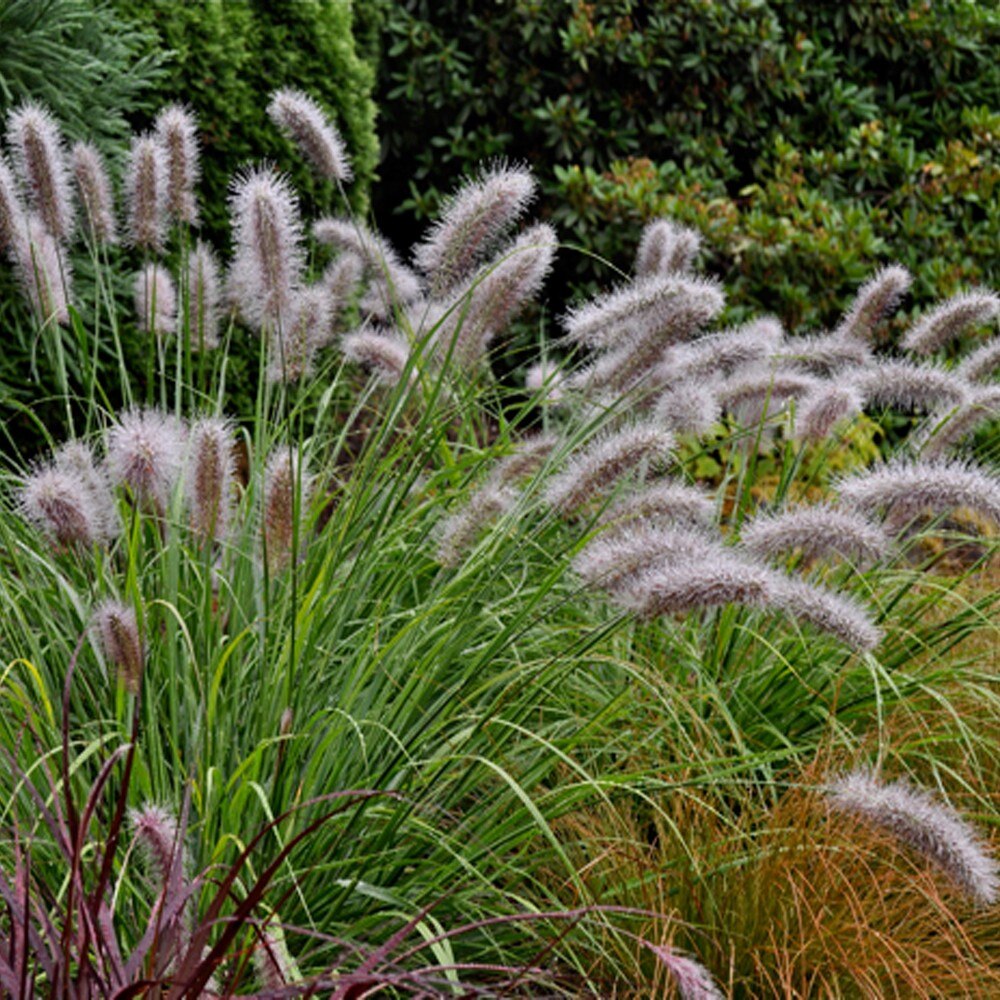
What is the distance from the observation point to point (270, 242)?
128 inches

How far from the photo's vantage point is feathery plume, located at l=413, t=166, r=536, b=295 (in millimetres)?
3404

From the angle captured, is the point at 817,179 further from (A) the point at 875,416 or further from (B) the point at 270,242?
(B) the point at 270,242

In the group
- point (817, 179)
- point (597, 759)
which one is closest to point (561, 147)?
point (817, 179)

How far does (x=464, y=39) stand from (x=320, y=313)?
475 centimetres

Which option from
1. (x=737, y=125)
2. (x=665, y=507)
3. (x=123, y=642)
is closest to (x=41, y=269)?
(x=123, y=642)

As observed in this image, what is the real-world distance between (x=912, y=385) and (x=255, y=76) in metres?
3.08

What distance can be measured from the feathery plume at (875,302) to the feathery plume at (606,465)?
1125 mm

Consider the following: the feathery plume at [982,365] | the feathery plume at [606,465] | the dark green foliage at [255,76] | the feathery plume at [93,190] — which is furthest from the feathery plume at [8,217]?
the feathery plume at [982,365]

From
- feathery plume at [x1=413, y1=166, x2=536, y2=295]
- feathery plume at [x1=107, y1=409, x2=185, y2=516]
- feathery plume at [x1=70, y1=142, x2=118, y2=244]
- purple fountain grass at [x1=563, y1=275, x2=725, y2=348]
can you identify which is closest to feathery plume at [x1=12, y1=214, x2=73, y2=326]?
feathery plume at [x1=70, y1=142, x2=118, y2=244]

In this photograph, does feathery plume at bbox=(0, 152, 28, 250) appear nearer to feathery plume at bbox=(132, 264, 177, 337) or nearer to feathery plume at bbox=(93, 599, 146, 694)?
feathery plume at bbox=(132, 264, 177, 337)

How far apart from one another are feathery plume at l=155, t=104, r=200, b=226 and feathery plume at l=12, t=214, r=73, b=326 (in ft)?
0.97

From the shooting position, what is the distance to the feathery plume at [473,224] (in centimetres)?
340

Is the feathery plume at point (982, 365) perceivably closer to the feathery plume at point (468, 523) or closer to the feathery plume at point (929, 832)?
the feathery plume at point (468, 523)

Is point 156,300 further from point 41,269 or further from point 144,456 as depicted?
point 144,456
